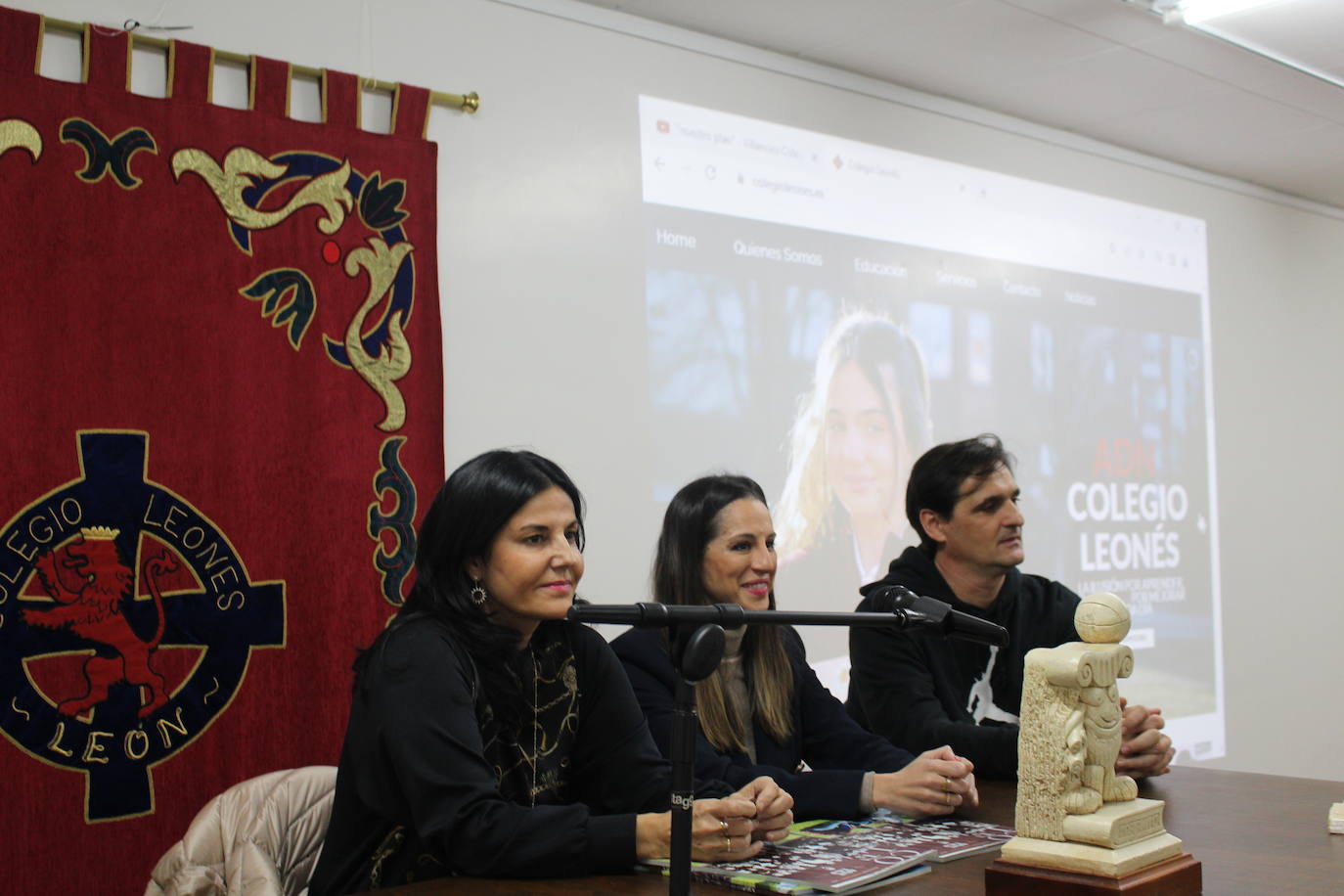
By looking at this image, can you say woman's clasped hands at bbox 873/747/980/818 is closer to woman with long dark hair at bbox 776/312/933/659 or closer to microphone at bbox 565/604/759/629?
microphone at bbox 565/604/759/629

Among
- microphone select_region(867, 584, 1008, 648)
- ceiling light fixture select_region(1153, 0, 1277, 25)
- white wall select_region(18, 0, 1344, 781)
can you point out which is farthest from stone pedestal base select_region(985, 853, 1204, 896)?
ceiling light fixture select_region(1153, 0, 1277, 25)

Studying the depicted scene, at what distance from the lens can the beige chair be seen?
6.30ft

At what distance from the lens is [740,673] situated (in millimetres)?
2363

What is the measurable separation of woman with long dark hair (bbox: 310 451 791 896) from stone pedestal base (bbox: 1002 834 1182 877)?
341 mm

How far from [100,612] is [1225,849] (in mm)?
2166

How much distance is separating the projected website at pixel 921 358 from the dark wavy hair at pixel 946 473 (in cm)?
105

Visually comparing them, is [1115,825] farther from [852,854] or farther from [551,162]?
[551,162]

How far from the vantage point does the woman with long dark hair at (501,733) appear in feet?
5.39

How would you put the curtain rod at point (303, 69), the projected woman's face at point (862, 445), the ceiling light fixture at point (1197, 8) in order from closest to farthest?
1. the curtain rod at point (303, 69)
2. the ceiling light fixture at point (1197, 8)
3. the projected woman's face at point (862, 445)

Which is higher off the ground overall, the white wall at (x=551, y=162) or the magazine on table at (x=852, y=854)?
the white wall at (x=551, y=162)

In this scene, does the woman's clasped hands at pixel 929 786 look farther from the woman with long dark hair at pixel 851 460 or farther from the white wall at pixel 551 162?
the woman with long dark hair at pixel 851 460

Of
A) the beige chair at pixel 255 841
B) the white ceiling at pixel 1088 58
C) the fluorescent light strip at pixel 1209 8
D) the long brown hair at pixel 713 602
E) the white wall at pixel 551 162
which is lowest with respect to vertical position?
the beige chair at pixel 255 841

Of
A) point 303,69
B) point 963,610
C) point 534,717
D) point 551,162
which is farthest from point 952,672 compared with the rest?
point 303,69

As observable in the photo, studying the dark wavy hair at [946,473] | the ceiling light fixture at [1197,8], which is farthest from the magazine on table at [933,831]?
the ceiling light fixture at [1197,8]
